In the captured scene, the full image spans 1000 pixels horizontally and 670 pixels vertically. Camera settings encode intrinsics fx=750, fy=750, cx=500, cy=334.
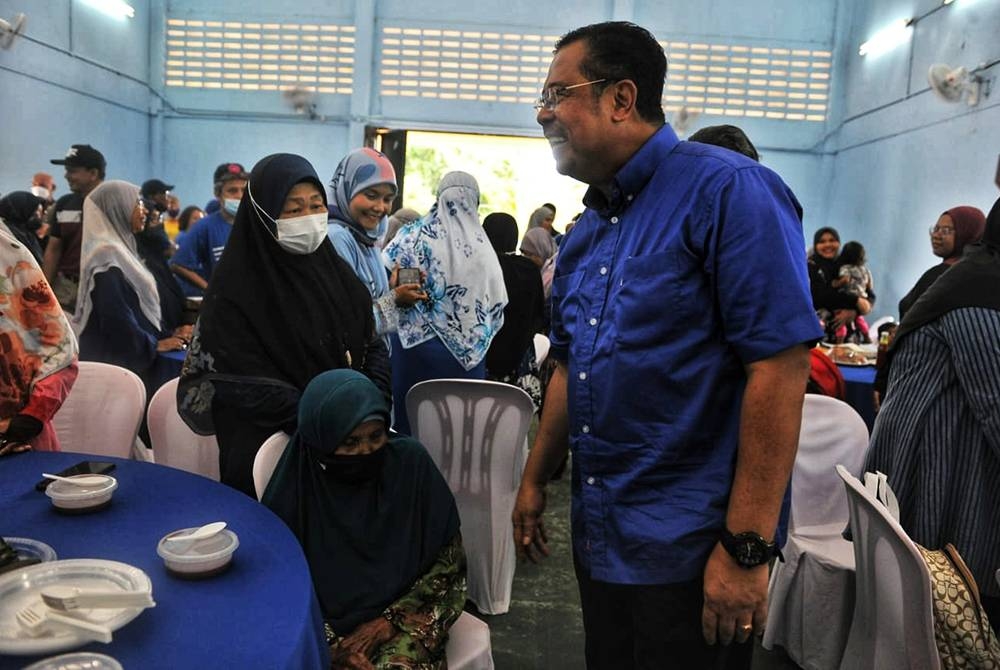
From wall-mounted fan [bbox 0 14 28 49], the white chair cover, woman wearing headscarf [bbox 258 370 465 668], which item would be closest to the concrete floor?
the white chair cover

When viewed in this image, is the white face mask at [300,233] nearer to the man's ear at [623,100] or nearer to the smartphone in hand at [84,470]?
the smartphone in hand at [84,470]

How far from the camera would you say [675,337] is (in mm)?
1183

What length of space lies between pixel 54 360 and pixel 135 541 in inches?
32.2

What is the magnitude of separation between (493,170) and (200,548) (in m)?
9.33

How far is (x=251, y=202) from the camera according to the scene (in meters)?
2.07

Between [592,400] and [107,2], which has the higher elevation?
[107,2]

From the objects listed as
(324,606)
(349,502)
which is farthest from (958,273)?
(324,606)

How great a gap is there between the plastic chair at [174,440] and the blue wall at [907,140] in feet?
21.0

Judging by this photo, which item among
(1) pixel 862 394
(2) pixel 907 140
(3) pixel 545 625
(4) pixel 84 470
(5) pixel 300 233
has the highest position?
(2) pixel 907 140

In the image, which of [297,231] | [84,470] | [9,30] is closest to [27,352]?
[84,470]

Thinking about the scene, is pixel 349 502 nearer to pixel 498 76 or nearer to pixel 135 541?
pixel 135 541

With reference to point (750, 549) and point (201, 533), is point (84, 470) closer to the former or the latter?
point (201, 533)

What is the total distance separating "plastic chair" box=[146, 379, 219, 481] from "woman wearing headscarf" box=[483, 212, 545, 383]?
1.68 metres

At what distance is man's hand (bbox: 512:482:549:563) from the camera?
60.9 inches
